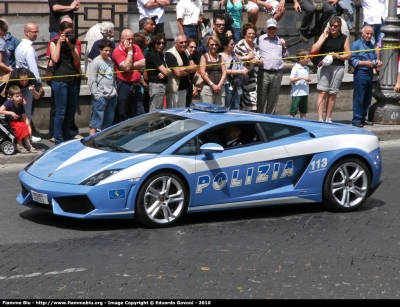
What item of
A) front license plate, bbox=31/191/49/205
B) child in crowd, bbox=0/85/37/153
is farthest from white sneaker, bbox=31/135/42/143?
front license plate, bbox=31/191/49/205

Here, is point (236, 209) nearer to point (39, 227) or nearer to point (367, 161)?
point (367, 161)

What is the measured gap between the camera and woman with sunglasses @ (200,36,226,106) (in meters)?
14.7

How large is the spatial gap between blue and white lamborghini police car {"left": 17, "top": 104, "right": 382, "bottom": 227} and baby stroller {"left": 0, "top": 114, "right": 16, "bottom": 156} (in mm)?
3371

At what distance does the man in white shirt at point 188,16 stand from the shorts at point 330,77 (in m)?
2.69

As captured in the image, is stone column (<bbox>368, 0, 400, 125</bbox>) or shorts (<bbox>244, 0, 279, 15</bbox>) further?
shorts (<bbox>244, 0, 279, 15</bbox>)

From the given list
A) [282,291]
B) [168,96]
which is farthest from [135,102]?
[282,291]

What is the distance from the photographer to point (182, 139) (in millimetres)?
9727

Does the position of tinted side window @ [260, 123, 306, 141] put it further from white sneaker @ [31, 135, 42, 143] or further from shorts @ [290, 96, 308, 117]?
shorts @ [290, 96, 308, 117]

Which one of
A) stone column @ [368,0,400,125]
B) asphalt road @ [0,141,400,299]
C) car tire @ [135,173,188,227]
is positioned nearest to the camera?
asphalt road @ [0,141,400,299]

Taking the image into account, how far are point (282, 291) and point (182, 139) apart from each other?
2.98 metres

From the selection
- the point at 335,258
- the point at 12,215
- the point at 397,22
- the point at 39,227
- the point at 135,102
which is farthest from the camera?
the point at 397,22

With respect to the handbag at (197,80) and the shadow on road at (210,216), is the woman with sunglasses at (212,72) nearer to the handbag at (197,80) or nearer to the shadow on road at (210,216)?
the handbag at (197,80)

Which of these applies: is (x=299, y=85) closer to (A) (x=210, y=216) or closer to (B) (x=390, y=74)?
(B) (x=390, y=74)

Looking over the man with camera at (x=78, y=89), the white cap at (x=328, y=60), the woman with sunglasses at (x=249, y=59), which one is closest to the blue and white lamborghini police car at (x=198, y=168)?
the man with camera at (x=78, y=89)
